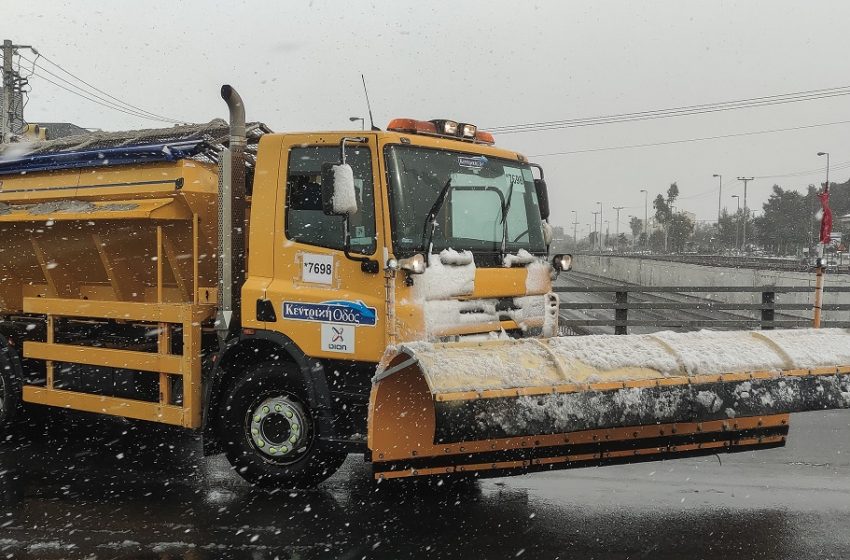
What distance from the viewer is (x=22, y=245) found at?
6.92 m

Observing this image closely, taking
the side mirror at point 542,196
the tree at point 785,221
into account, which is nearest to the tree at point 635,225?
the tree at point 785,221

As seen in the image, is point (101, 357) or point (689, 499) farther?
point (101, 357)

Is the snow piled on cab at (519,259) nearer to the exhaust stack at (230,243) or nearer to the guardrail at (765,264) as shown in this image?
the exhaust stack at (230,243)

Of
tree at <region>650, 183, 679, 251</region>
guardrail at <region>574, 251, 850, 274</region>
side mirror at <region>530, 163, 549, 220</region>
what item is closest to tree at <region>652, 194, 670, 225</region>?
tree at <region>650, 183, 679, 251</region>

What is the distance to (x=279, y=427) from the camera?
5316 mm

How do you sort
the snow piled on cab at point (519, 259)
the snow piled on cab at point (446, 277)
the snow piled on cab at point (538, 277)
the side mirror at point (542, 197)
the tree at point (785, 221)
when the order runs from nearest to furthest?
the snow piled on cab at point (446, 277) < the snow piled on cab at point (519, 259) < the snow piled on cab at point (538, 277) < the side mirror at point (542, 197) < the tree at point (785, 221)

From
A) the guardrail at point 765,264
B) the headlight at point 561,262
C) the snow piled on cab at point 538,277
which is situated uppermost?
the headlight at point 561,262

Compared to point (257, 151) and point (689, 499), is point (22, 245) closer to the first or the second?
point (257, 151)

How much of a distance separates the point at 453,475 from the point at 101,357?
10.9 ft

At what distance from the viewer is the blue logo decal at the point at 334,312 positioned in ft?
16.1

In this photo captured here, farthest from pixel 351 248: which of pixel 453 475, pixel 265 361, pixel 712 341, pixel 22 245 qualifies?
pixel 22 245

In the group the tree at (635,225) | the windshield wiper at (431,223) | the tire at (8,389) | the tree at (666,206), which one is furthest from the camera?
the tree at (635,225)

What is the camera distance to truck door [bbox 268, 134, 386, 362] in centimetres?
493

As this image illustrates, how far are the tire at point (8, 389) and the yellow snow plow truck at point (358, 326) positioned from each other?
1.53ft
